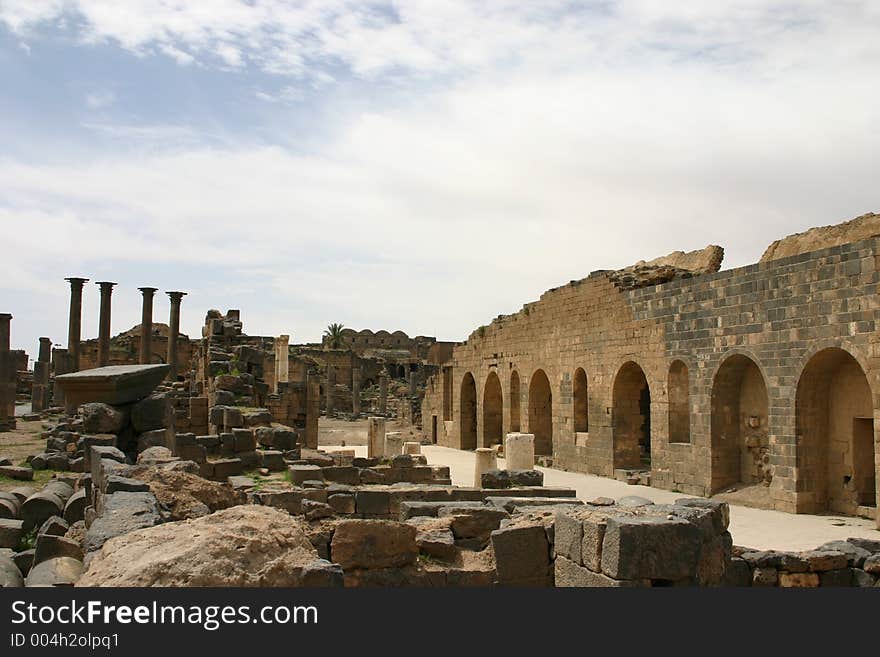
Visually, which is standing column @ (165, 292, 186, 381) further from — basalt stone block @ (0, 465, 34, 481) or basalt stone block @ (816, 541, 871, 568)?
basalt stone block @ (816, 541, 871, 568)

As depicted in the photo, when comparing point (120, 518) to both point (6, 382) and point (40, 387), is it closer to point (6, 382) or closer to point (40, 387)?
point (6, 382)

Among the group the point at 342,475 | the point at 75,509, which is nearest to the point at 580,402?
the point at 342,475

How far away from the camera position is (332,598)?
4504mm

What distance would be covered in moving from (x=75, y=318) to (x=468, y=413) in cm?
1785

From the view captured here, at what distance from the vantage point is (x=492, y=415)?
3081 cm

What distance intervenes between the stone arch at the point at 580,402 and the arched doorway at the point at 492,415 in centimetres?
679

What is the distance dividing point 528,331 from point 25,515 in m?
18.4

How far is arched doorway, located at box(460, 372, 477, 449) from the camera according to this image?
108ft

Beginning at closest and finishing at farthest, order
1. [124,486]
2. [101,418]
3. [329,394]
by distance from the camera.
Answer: [124,486]
[101,418]
[329,394]

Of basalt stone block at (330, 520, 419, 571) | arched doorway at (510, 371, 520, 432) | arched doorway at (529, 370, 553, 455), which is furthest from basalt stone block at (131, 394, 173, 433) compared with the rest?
arched doorway at (510, 371, 520, 432)

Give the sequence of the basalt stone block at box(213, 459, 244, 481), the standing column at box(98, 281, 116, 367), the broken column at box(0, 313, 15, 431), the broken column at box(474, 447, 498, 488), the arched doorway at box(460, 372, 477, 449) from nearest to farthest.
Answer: the basalt stone block at box(213, 459, 244, 481) < the broken column at box(474, 447, 498, 488) < the broken column at box(0, 313, 15, 431) < the arched doorway at box(460, 372, 477, 449) < the standing column at box(98, 281, 116, 367)

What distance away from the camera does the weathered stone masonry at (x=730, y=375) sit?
48.9 ft

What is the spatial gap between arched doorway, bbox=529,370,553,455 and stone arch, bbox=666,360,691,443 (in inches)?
292

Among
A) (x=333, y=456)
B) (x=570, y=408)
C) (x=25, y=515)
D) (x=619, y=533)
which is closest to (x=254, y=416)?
(x=333, y=456)
